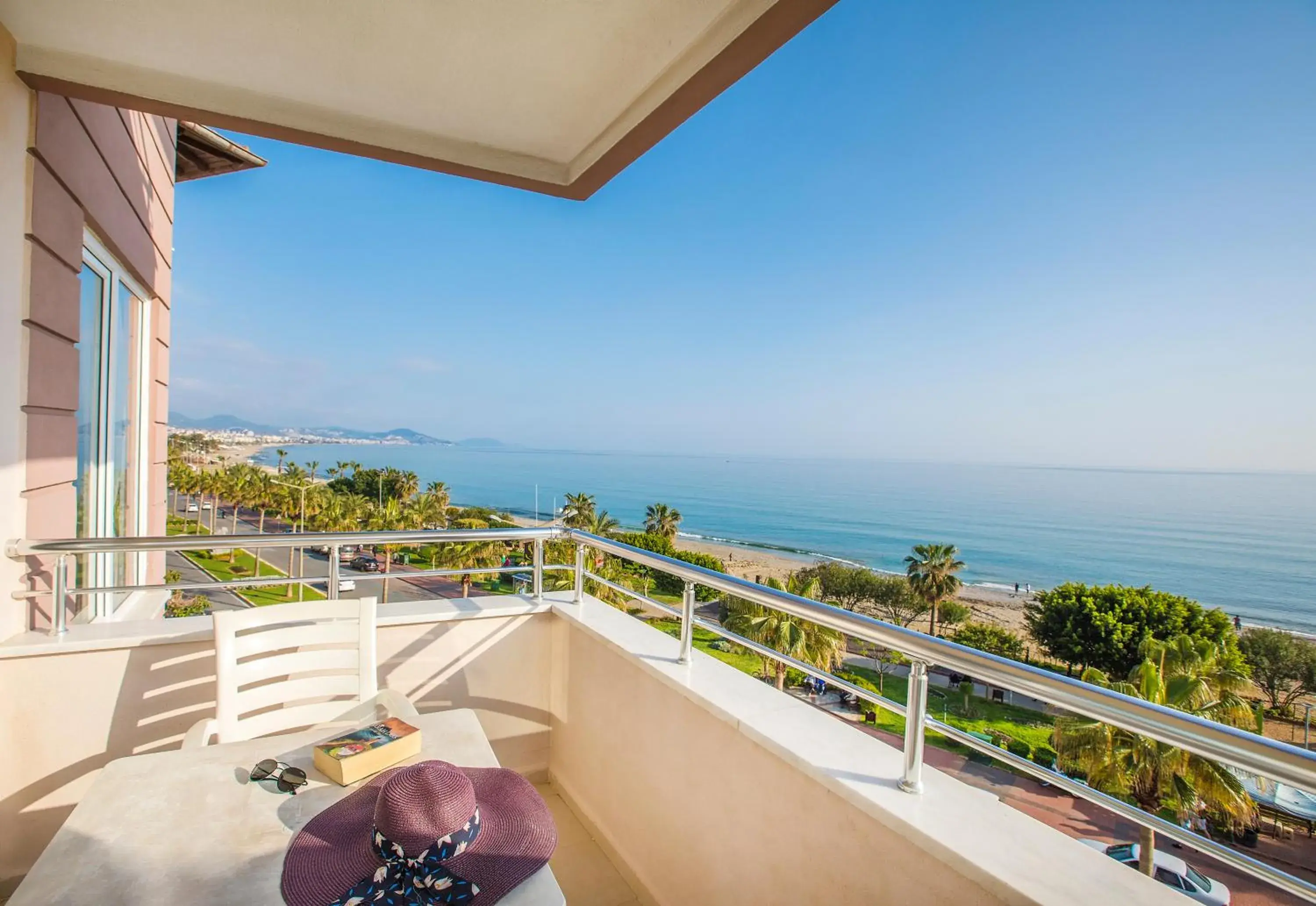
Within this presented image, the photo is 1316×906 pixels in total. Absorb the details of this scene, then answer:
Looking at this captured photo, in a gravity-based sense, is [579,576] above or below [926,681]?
below

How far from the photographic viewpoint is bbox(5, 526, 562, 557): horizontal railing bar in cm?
201

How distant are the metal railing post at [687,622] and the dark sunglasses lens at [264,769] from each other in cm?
107

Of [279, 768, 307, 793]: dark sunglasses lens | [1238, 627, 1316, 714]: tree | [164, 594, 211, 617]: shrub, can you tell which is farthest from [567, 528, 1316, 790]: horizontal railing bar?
[1238, 627, 1316, 714]: tree

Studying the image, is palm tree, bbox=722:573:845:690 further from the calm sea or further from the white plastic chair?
the calm sea

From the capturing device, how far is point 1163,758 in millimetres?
8688

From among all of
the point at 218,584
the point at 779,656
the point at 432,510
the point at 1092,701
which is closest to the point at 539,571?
the point at 218,584

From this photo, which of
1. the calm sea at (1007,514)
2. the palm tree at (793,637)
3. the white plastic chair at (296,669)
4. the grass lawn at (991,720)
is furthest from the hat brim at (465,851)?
the calm sea at (1007,514)

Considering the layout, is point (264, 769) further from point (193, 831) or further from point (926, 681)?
point (926, 681)

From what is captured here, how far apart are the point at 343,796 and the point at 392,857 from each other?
1.21ft

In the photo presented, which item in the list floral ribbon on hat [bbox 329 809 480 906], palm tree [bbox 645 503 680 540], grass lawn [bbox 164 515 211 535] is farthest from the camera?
palm tree [bbox 645 503 680 540]

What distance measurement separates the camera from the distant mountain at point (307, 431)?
95.0ft

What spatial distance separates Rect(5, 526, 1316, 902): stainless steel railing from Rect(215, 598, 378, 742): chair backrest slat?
0.14 metres

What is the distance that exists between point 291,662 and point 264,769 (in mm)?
512

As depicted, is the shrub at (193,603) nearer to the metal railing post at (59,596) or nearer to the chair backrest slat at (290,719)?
the metal railing post at (59,596)
